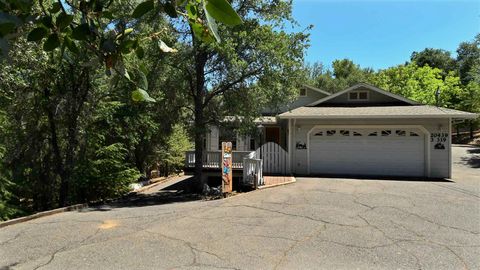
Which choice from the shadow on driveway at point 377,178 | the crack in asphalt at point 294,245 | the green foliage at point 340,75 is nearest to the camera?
the crack in asphalt at point 294,245

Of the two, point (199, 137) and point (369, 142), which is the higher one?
point (199, 137)

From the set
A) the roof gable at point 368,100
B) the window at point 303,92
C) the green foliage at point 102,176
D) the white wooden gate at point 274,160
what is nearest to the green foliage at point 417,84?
the window at point 303,92

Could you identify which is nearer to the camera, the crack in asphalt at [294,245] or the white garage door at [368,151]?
the crack in asphalt at [294,245]

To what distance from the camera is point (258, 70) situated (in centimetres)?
1389

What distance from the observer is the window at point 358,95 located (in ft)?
67.9

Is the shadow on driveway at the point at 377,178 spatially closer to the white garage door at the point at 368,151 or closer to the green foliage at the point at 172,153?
the white garage door at the point at 368,151

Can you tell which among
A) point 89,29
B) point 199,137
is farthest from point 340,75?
point 89,29

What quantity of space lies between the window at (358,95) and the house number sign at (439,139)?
455cm

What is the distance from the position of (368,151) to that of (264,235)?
11593 mm

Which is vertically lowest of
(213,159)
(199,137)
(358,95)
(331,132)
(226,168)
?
(226,168)

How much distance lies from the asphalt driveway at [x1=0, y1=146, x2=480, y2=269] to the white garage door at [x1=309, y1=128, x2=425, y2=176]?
5243mm

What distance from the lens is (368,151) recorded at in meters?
17.7

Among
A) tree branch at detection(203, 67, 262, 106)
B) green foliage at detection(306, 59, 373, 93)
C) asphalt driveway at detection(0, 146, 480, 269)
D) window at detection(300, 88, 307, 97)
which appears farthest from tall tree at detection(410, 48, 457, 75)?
asphalt driveway at detection(0, 146, 480, 269)

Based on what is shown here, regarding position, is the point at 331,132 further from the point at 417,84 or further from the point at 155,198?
the point at 417,84
